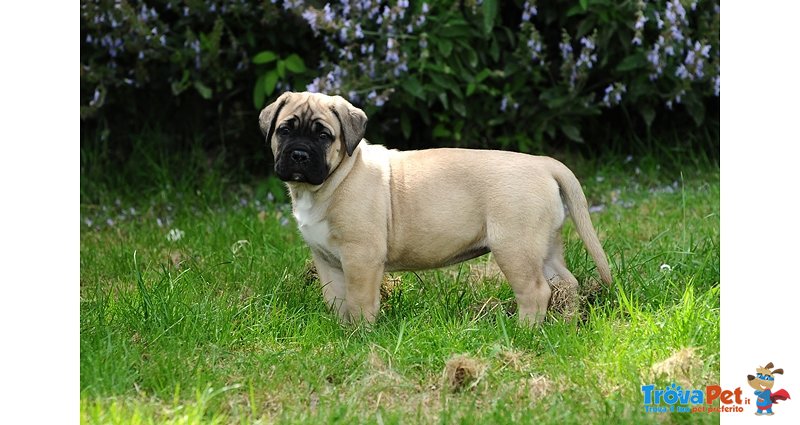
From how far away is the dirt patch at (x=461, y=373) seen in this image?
3.90 metres

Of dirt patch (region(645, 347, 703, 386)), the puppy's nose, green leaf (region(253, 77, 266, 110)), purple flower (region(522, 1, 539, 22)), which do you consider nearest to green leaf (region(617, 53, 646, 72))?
purple flower (region(522, 1, 539, 22))

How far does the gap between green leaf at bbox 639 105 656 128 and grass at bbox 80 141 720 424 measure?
1.55m

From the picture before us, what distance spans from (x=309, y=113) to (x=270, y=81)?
2509 mm

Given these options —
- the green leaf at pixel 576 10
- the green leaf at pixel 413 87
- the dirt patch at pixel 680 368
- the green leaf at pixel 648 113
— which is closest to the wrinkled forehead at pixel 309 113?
the dirt patch at pixel 680 368

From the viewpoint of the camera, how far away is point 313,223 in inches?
182

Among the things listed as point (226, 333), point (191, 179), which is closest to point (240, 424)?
point (226, 333)

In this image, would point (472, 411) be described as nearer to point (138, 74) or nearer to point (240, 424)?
point (240, 424)

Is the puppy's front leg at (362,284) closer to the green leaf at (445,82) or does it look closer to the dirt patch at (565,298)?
the dirt patch at (565,298)

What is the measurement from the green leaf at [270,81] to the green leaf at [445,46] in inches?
46.1

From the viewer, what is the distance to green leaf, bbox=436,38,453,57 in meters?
6.83

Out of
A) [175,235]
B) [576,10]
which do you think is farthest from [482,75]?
[175,235]

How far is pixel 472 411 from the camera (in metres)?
3.61

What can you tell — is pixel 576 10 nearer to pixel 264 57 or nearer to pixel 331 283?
pixel 264 57

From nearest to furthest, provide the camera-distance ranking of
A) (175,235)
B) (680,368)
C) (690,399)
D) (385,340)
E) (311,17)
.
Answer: (690,399) → (680,368) → (385,340) → (175,235) → (311,17)
